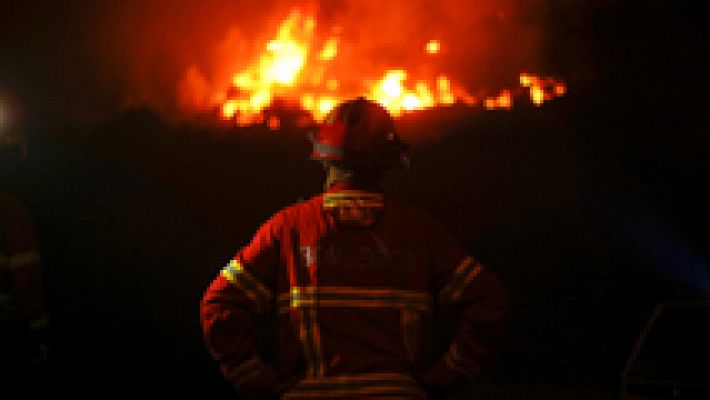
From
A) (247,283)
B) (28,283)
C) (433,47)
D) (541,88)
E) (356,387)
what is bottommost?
(356,387)

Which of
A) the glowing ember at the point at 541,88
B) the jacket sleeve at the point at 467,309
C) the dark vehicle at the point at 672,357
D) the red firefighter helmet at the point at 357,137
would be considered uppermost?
the glowing ember at the point at 541,88

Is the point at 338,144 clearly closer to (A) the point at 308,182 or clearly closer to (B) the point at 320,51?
(A) the point at 308,182

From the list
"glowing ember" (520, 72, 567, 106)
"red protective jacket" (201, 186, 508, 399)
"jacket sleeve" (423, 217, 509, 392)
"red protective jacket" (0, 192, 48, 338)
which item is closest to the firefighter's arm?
"red protective jacket" (0, 192, 48, 338)

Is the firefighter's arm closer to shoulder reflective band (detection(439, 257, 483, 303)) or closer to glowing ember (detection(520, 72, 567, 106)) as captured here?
shoulder reflective band (detection(439, 257, 483, 303))

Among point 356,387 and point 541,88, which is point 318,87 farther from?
point 356,387

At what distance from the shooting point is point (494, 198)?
6.82 m

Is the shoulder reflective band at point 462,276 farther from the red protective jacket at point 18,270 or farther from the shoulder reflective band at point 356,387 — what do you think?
the red protective jacket at point 18,270

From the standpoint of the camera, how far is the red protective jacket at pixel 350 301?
118 inches

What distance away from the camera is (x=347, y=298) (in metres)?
3.03

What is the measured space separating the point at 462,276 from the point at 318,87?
14.0 feet

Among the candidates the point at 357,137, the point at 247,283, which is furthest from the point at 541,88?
the point at 247,283

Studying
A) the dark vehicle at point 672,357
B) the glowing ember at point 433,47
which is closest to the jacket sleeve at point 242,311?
the dark vehicle at point 672,357

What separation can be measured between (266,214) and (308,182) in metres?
0.45

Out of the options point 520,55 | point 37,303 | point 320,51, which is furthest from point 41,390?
point 520,55
